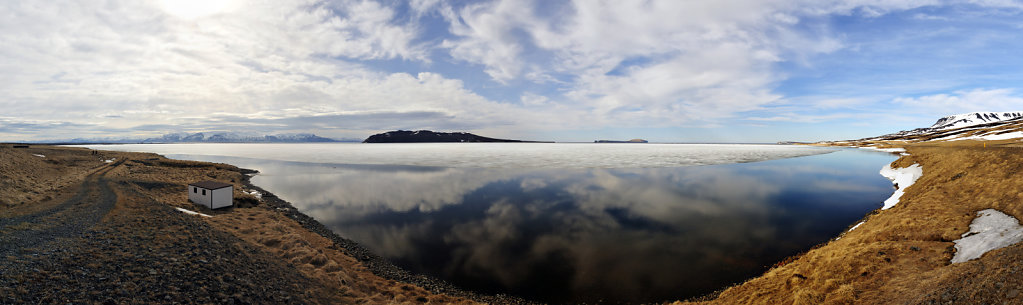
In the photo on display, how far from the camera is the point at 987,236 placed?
35.2 feet

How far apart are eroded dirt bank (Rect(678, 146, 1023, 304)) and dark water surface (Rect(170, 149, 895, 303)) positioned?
2.75 meters

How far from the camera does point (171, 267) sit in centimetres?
1032

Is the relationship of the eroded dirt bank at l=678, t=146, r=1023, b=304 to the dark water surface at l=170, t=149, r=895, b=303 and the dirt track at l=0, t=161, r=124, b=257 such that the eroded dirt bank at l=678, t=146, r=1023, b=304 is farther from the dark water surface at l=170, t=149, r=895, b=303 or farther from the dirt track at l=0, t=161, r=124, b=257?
the dirt track at l=0, t=161, r=124, b=257

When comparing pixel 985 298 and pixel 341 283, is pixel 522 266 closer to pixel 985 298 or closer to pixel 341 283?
pixel 341 283

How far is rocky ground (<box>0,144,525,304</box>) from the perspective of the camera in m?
8.80

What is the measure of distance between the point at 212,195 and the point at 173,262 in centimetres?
1577

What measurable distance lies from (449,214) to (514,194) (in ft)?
29.7

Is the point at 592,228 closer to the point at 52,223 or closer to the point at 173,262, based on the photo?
the point at 173,262

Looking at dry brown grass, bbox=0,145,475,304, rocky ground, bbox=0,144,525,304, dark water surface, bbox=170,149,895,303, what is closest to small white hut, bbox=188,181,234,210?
dry brown grass, bbox=0,145,475,304

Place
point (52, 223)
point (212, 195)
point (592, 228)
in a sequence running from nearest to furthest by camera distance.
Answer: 1. point (52, 223)
2. point (592, 228)
3. point (212, 195)

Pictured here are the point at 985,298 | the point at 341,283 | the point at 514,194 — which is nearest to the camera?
the point at 985,298

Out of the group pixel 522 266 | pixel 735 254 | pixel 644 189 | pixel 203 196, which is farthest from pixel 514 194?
pixel 203 196

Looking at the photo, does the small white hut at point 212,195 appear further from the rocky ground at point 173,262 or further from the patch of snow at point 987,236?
the patch of snow at point 987,236

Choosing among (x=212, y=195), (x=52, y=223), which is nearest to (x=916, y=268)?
(x=52, y=223)
